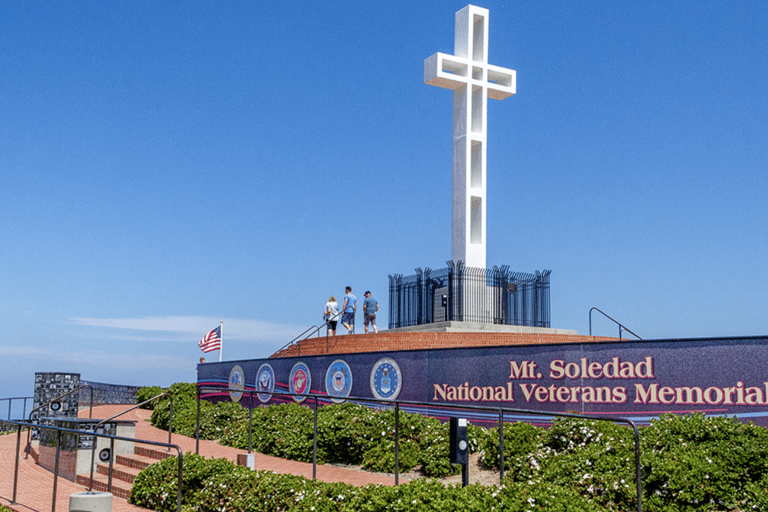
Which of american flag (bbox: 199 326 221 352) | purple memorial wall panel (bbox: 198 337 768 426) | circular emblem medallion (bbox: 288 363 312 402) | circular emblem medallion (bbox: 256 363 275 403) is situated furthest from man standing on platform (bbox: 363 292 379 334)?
american flag (bbox: 199 326 221 352)

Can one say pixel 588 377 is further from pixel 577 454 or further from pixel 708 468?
pixel 708 468

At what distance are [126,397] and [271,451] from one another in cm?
1830

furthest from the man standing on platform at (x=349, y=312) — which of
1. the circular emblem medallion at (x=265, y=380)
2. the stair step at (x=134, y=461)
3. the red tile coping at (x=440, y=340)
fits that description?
the stair step at (x=134, y=461)

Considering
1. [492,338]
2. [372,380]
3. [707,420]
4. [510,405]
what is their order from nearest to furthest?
[707,420]
[510,405]
[372,380]
[492,338]

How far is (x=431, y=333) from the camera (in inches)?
704

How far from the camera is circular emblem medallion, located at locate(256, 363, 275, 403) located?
19.0 metres

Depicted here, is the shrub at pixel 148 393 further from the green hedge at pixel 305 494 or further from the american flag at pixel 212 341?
the green hedge at pixel 305 494

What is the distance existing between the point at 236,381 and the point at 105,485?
8.46 metres

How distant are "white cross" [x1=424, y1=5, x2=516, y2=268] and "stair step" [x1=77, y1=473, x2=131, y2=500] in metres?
11.9

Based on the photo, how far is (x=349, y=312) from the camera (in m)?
21.2

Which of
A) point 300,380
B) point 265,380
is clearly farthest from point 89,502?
point 265,380

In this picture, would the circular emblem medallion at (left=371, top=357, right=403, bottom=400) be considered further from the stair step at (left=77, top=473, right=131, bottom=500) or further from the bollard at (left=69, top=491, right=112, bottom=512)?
the bollard at (left=69, top=491, right=112, bottom=512)

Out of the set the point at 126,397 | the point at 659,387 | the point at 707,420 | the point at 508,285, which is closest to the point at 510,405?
the point at 659,387

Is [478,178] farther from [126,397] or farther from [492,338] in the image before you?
[126,397]
